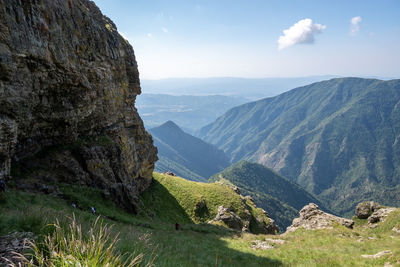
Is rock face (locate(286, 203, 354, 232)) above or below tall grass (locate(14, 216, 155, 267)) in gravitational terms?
below

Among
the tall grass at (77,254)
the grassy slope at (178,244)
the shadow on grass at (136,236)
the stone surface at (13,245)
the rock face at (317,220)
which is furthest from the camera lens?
the rock face at (317,220)

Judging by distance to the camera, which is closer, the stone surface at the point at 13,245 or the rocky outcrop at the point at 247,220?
the stone surface at the point at 13,245

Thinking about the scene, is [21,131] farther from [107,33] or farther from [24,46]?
[107,33]

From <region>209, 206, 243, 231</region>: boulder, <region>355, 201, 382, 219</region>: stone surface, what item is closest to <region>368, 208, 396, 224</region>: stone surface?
<region>355, 201, 382, 219</region>: stone surface

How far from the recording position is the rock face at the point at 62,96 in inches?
884

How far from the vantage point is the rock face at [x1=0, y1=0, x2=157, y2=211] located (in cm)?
2245

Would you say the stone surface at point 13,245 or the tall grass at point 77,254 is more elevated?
the tall grass at point 77,254

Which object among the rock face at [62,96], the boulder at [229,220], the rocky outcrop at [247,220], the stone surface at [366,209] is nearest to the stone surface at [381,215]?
the stone surface at [366,209]

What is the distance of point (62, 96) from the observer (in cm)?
3122

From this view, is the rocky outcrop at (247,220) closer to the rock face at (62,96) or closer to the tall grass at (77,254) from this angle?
the rock face at (62,96)

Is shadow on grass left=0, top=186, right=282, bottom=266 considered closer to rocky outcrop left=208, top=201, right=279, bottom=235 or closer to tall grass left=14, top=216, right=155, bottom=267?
tall grass left=14, top=216, right=155, bottom=267

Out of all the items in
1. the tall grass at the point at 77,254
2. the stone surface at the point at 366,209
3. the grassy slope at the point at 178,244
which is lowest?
the stone surface at the point at 366,209

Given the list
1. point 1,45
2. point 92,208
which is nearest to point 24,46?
point 1,45

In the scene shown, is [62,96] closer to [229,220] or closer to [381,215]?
[229,220]
